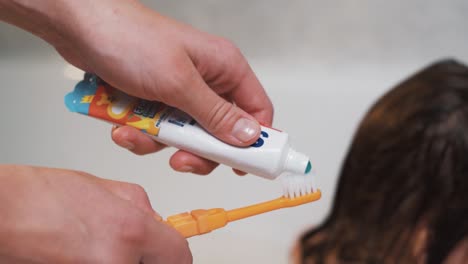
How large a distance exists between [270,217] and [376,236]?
0.38 metres

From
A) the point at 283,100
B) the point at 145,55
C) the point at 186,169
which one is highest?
the point at 145,55

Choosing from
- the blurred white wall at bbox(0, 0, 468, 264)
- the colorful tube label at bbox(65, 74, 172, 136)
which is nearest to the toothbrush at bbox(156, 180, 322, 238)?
the colorful tube label at bbox(65, 74, 172, 136)

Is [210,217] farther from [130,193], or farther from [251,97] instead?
[251,97]

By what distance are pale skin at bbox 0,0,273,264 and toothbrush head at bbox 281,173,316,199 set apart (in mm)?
61

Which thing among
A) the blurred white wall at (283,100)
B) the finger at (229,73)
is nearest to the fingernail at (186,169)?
the finger at (229,73)

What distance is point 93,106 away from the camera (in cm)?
60

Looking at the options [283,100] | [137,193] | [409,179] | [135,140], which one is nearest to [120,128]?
[135,140]

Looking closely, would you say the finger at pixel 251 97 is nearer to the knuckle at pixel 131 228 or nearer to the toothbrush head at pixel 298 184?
the toothbrush head at pixel 298 184

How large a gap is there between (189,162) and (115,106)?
0.10m

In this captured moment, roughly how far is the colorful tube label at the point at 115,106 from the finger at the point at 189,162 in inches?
1.7

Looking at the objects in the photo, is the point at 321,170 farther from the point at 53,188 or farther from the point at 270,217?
the point at 53,188

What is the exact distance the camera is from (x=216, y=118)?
0.56 meters

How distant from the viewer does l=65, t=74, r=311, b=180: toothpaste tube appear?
1.81ft

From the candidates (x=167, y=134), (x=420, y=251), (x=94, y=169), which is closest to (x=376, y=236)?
(x=420, y=251)
